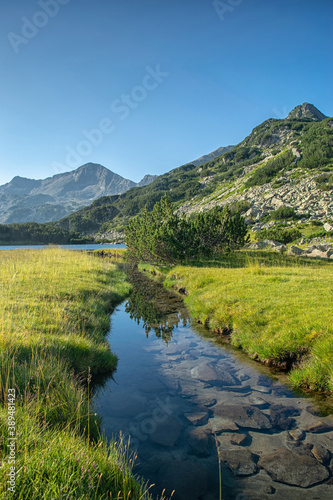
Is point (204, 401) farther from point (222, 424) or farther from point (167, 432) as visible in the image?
point (167, 432)

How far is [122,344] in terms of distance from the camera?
11.4 m

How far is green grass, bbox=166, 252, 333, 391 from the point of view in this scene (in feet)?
24.1

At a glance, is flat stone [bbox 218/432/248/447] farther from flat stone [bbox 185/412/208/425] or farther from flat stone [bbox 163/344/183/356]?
flat stone [bbox 163/344/183/356]

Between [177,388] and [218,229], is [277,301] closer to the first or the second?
[177,388]

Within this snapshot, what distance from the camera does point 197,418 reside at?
6.06 meters

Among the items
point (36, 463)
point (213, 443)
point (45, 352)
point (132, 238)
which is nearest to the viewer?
point (36, 463)

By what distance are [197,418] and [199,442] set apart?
29.4 inches

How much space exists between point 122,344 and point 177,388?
4453 mm

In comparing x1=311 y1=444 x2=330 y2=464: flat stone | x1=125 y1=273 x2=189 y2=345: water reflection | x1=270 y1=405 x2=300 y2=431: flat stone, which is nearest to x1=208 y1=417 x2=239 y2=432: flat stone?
x1=270 y1=405 x2=300 y2=431: flat stone

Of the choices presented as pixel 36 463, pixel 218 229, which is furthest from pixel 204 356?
pixel 218 229

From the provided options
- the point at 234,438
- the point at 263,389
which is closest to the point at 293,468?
the point at 234,438

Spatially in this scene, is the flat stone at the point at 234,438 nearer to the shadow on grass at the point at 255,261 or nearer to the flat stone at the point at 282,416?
the flat stone at the point at 282,416

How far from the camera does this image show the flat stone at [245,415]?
227 inches

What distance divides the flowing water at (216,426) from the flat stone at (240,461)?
0.02 metres
